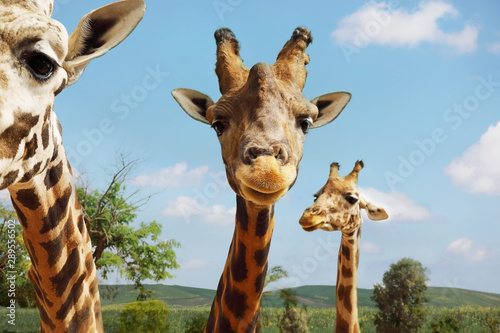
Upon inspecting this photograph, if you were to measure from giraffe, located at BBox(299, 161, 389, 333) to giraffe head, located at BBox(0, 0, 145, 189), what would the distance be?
4611 millimetres

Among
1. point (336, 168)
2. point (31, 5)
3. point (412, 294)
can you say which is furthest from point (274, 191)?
point (412, 294)

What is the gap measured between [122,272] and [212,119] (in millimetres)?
21901

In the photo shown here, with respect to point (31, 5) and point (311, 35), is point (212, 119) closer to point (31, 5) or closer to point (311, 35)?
point (311, 35)

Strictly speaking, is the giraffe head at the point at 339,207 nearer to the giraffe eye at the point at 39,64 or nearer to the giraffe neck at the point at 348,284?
the giraffe neck at the point at 348,284

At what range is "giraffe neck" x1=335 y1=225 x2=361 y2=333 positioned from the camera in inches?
292

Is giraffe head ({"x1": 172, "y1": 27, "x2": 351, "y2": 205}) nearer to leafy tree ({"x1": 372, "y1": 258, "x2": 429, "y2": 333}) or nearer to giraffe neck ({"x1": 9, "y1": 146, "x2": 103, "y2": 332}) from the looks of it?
giraffe neck ({"x1": 9, "y1": 146, "x2": 103, "y2": 332})

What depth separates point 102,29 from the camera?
3312 millimetres

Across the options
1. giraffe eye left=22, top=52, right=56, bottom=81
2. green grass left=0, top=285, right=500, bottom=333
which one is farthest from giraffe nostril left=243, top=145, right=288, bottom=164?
green grass left=0, top=285, right=500, bottom=333

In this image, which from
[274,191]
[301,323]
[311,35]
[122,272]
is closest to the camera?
[274,191]

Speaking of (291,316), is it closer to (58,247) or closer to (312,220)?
(312,220)

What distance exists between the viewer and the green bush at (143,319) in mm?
19422

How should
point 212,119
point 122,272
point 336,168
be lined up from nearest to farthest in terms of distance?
1. point 212,119
2. point 336,168
3. point 122,272

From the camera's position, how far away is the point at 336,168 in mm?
8930

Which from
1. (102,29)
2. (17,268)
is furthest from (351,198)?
(17,268)
